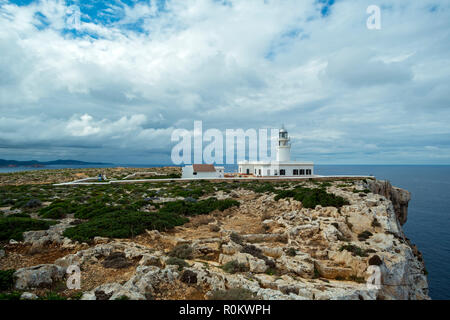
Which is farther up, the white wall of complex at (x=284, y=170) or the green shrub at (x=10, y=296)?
the white wall of complex at (x=284, y=170)

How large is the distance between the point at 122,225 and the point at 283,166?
1244 inches

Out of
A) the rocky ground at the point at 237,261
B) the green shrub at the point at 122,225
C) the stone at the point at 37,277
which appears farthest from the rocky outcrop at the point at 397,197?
the stone at the point at 37,277

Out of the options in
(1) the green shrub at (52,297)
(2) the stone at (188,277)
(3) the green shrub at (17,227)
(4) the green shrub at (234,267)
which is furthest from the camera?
(3) the green shrub at (17,227)

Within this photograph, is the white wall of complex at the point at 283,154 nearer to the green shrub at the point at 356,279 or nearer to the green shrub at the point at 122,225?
the green shrub at the point at 122,225

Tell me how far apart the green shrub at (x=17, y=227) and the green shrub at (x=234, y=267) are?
9.32m

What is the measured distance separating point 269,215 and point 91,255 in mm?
10272

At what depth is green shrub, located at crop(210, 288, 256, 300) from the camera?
5465mm

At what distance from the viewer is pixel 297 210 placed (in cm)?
1445

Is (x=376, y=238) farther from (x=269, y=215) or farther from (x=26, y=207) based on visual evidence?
(x=26, y=207)

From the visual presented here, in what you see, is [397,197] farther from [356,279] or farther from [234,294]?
[234,294]

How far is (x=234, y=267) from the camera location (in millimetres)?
7316

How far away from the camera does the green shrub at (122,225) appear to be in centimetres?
1039
